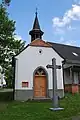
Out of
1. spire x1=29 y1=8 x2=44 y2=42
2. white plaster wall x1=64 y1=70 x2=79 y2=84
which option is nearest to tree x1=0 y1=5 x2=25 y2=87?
spire x1=29 y1=8 x2=44 y2=42

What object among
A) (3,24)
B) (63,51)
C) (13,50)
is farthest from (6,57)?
(63,51)

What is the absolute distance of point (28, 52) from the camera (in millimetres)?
22438

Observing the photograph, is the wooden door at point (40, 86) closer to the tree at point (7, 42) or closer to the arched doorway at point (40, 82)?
the arched doorway at point (40, 82)

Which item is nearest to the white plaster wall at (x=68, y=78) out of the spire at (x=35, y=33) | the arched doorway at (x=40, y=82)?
the arched doorway at (x=40, y=82)

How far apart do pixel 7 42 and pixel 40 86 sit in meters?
6.61

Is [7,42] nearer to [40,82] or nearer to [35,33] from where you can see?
[35,33]

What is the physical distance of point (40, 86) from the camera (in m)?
22.4

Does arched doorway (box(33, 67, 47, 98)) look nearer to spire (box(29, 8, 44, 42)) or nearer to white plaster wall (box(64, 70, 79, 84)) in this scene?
white plaster wall (box(64, 70, 79, 84))

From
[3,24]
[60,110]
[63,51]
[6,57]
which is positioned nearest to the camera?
[60,110]

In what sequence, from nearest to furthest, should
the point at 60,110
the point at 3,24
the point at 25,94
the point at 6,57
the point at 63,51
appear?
1. the point at 60,110
2. the point at 25,94
3. the point at 3,24
4. the point at 6,57
5. the point at 63,51

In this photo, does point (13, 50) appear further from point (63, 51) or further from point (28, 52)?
point (63, 51)

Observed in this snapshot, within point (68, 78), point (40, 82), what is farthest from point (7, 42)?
point (68, 78)

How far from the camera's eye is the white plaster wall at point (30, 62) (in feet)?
71.6

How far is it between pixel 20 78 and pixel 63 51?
1058 cm
